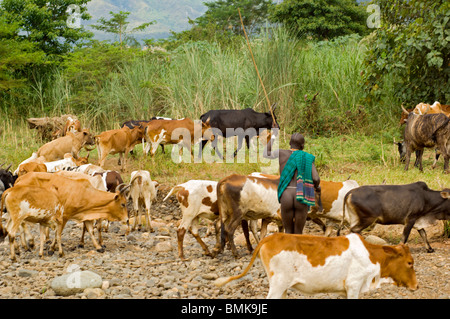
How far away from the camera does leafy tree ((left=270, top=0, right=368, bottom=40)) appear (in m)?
28.5

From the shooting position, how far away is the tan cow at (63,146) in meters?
12.4

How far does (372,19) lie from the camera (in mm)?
16406

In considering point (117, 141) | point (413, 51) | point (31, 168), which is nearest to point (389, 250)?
→ point (31, 168)

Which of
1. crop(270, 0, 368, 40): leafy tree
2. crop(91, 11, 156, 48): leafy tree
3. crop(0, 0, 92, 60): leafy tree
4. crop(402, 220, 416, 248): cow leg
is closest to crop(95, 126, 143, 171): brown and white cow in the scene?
crop(402, 220, 416, 248): cow leg

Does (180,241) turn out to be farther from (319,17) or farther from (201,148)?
(319,17)

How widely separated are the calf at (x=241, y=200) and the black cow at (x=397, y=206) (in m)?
1.05

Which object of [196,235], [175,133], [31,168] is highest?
[175,133]

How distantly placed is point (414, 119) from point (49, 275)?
28.6ft

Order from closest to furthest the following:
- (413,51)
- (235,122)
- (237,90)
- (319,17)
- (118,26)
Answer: (413,51)
(235,122)
(237,90)
(118,26)
(319,17)

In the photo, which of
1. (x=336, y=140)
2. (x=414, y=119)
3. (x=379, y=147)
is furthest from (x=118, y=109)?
(x=414, y=119)

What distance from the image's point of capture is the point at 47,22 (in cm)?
2208

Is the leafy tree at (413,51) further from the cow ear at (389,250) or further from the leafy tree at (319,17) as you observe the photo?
the leafy tree at (319,17)

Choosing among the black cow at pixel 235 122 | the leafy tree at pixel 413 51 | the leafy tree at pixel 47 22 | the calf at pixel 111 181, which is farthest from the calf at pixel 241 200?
the leafy tree at pixel 47 22

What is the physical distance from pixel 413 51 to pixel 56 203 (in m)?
9.61
